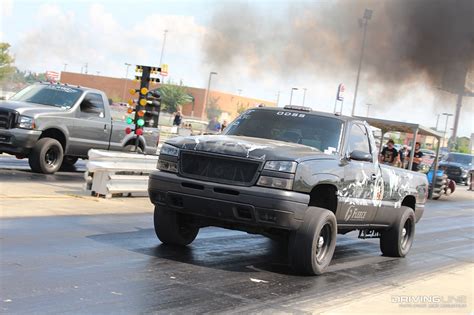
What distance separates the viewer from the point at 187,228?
25.0 feet

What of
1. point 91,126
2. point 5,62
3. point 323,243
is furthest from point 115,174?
point 5,62

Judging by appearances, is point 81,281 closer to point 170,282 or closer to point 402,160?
point 170,282

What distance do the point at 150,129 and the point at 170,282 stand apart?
9977 millimetres

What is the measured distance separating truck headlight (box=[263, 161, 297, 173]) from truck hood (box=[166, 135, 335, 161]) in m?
0.05

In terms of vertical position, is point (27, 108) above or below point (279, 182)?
above

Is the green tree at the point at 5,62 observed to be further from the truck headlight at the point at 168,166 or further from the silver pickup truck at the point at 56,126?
the truck headlight at the point at 168,166

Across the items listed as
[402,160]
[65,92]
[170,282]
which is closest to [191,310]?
[170,282]

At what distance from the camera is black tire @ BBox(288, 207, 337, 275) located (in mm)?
6621

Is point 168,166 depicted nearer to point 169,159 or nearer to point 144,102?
point 169,159

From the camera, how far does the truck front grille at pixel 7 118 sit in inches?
516

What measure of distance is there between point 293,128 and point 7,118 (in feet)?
24.5

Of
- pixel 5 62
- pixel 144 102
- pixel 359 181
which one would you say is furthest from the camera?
pixel 5 62

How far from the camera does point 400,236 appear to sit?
913cm

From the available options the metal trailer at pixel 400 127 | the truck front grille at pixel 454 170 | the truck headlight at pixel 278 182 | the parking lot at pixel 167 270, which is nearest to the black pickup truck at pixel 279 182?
the truck headlight at pixel 278 182
